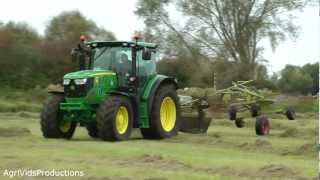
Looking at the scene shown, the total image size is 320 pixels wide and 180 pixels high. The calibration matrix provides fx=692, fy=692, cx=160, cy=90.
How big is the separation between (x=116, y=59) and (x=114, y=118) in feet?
6.00

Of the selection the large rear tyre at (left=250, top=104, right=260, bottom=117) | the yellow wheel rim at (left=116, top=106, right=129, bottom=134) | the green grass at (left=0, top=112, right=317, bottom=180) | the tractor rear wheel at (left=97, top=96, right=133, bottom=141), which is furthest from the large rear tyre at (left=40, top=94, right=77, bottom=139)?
the large rear tyre at (left=250, top=104, right=260, bottom=117)

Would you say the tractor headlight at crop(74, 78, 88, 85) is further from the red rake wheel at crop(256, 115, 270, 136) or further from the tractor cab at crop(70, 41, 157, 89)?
the red rake wheel at crop(256, 115, 270, 136)

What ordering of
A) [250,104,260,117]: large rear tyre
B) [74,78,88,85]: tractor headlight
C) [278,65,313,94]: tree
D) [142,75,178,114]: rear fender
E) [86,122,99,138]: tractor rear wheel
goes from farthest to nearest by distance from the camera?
1. [278,65,313,94]: tree
2. [250,104,260,117]: large rear tyre
3. [86,122,99,138]: tractor rear wheel
4. [142,75,178,114]: rear fender
5. [74,78,88,85]: tractor headlight

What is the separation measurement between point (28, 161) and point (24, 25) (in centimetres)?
5136

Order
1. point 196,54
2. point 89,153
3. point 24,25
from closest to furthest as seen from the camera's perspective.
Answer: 1. point 89,153
2. point 196,54
3. point 24,25

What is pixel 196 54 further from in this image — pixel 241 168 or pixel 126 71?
pixel 241 168

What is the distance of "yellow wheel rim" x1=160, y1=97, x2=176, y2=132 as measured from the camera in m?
17.0

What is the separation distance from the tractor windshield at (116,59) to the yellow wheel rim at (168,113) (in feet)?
5.03

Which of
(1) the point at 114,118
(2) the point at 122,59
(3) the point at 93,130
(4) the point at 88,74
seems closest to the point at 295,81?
(3) the point at 93,130

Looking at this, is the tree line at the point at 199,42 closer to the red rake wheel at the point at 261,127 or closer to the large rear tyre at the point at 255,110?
the large rear tyre at the point at 255,110

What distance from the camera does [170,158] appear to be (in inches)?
432

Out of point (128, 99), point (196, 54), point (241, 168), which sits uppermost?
point (196, 54)

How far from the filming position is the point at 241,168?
9.81 metres

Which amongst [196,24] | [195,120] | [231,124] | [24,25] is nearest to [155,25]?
[196,24]
